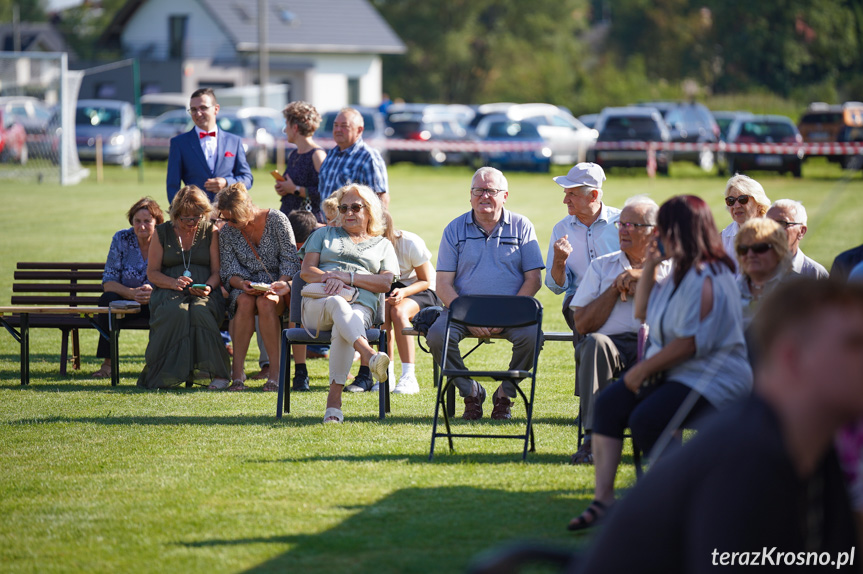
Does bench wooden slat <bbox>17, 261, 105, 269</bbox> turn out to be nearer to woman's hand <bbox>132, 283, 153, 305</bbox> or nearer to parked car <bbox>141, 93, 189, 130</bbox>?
woman's hand <bbox>132, 283, 153, 305</bbox>

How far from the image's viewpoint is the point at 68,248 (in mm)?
16359

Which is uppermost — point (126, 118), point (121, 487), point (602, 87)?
point (602, 87)

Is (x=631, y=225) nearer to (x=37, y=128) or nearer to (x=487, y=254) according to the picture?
(x=487, y=254)

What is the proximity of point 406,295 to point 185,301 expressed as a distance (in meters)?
1.70

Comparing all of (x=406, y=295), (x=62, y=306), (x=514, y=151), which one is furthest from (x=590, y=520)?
(x=514, y=151)

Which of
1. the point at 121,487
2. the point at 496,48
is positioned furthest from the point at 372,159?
the point at 496,48

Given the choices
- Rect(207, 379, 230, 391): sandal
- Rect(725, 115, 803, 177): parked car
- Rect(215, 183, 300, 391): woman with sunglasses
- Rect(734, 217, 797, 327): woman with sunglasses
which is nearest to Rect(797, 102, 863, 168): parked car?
Rect(725, 115, 803, 177): parked car

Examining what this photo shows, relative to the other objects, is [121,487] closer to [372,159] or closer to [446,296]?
[446,296]

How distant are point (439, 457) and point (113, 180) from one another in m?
25.1

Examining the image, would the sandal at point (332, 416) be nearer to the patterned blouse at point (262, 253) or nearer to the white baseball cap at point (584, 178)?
the patterned blouse at point (262, 253)

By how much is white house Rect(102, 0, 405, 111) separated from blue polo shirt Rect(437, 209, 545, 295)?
48.1 meters

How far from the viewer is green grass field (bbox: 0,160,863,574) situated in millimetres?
4664

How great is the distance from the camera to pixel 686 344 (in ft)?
15.4

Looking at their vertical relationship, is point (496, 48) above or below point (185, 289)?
above
